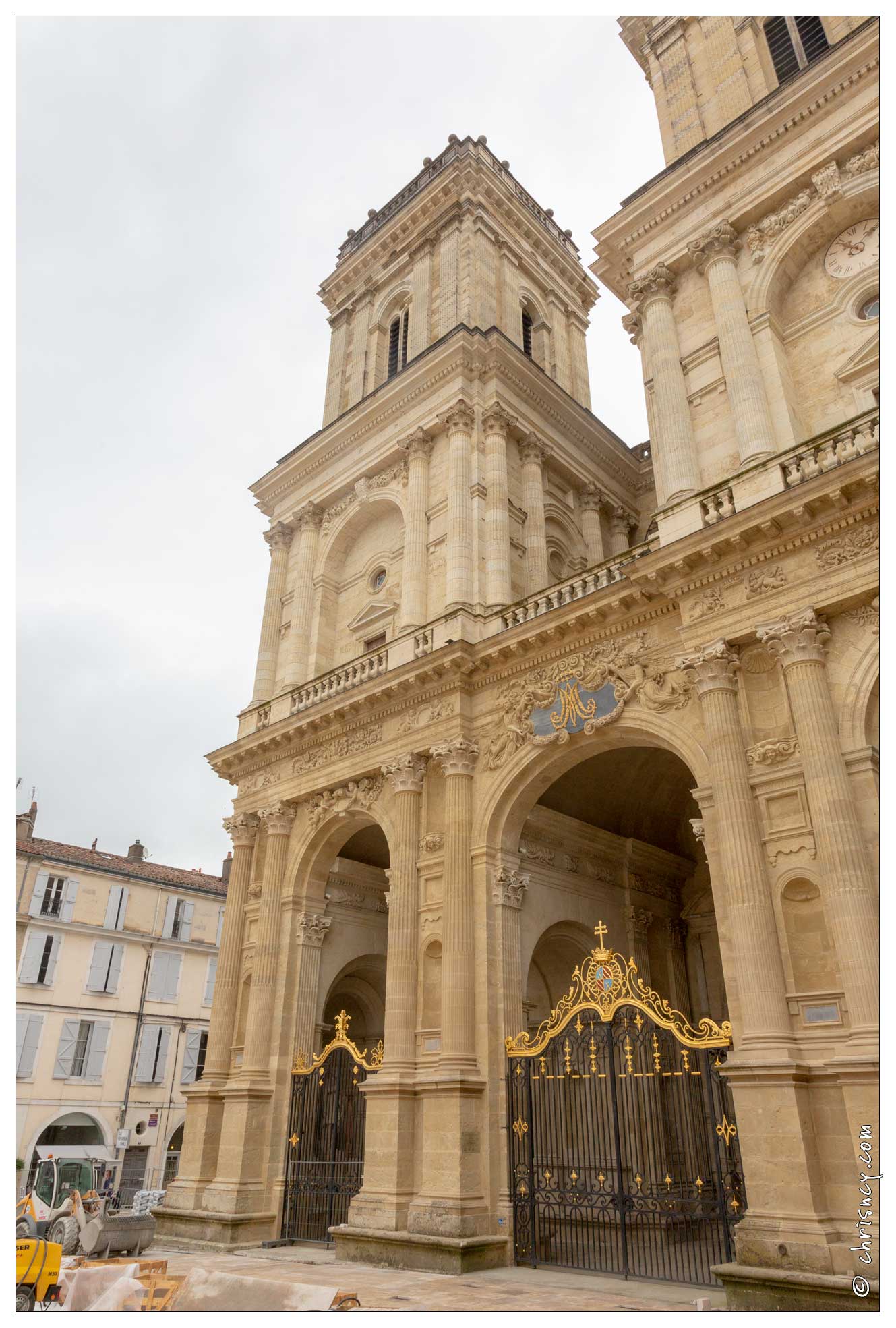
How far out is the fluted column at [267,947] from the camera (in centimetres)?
1748

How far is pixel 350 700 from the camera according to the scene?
1808cm

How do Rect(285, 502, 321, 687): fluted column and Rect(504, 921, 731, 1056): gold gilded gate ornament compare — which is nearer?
Rect(504, 921, 731, 1056): gold gilded gate ornament

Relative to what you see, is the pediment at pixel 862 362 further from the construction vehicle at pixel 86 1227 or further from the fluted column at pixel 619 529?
the construction vehicle at pixel 86 1227

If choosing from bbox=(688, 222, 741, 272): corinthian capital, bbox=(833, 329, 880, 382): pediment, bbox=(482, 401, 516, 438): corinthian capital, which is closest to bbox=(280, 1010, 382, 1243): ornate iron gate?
bbox=(482, 401, 516, 438): corinthian capital

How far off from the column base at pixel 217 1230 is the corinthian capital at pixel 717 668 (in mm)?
12031

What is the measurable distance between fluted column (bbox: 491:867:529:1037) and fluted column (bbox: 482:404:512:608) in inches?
215

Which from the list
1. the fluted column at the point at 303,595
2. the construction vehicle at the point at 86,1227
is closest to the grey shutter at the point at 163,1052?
the fluted column at the point at 303,595

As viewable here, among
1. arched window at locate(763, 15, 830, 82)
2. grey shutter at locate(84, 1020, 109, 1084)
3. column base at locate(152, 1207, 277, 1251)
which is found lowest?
column base at locate(152, 1207, 277, 1251)

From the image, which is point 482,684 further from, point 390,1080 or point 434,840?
point 390,1080

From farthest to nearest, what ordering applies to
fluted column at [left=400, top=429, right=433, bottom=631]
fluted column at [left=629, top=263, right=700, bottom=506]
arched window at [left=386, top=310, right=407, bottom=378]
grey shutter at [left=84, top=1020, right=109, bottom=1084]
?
grey shutter at [left=84, top=1020, right=109, bottom=1084] → arched window at [left=386, top=310, right=407, bottom=378] → fluted column at [left=400, top=429, right=433, bottom=631] → fluted column at [left=629, top=263, right=700, bottom=506]

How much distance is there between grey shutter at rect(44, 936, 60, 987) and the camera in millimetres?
32312

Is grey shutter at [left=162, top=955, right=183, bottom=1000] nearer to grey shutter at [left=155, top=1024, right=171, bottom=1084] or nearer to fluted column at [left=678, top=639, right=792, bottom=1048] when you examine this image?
grey shutter at [left=155, top=1024, right=171, bottom=1084]

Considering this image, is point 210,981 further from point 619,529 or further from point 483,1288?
point 483,1288

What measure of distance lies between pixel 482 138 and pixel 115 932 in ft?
97.8
